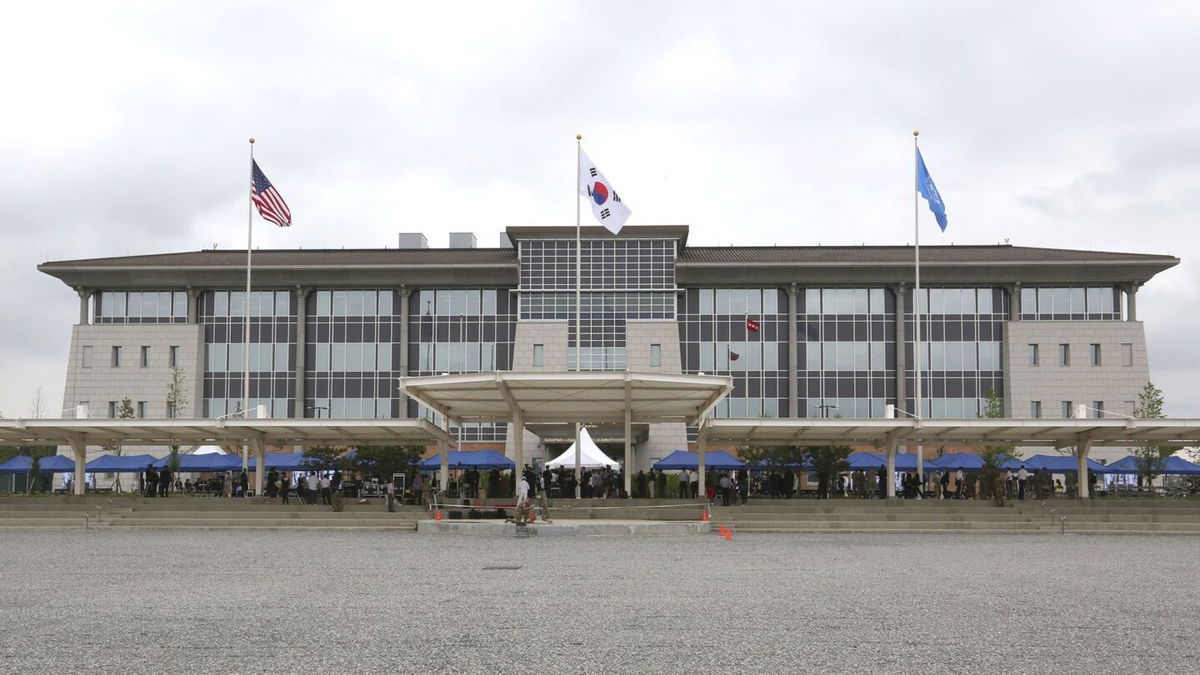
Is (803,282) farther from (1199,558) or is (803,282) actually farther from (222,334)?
(1199,558)

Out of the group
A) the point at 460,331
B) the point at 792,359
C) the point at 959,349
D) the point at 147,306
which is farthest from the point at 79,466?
the point at 959,349

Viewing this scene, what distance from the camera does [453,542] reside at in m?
26.9

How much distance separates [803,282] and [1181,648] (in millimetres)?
59504

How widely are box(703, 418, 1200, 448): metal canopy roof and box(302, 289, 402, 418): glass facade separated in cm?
3139

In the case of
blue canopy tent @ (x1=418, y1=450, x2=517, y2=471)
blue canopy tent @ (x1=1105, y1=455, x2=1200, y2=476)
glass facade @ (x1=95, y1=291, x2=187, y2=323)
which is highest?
glass facade @ (x1=95, y1=291, x2=187, y2=323)

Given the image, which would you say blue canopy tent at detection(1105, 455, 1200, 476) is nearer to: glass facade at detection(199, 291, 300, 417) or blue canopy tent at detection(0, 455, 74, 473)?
Result: glass facade at detection(199, 291, 300, 417)

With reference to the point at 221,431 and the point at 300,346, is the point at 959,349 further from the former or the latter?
the point at 221,431

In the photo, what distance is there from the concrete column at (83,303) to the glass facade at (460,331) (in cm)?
1859

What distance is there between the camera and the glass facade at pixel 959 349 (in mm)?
69062

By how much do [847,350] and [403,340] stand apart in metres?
25.7

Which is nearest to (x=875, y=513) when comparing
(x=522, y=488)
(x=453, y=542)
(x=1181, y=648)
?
(x=522, y=488)

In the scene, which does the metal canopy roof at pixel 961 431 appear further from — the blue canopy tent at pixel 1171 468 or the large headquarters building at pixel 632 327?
the large headquarters building at pixel 632 327

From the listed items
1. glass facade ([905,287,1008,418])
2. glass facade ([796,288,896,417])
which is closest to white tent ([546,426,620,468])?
glass facade ([796,288,896,417])

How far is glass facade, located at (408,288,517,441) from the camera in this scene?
70.5 m
